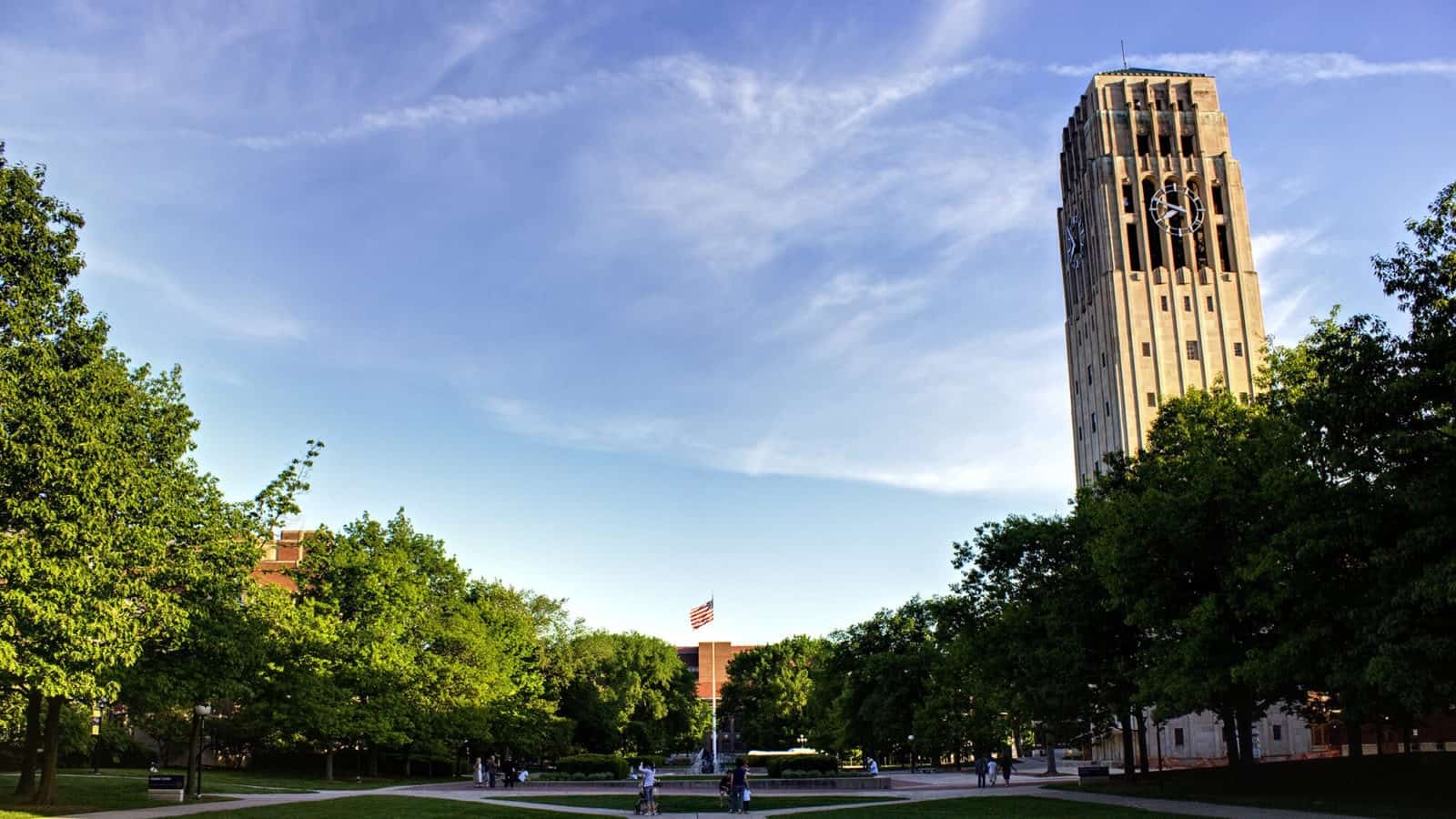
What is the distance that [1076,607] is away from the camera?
125 ft

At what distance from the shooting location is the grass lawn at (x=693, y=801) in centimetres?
3372

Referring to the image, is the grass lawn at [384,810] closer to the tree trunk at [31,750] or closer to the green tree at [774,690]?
the tree trunk at [31,750]

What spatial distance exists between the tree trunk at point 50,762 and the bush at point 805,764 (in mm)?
28620

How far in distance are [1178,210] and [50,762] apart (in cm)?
8228

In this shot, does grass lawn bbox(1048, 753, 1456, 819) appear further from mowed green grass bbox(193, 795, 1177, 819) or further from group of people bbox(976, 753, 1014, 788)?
group of people bbox(976, 753, 1014, 788)

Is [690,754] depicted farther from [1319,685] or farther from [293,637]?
[1319,685]

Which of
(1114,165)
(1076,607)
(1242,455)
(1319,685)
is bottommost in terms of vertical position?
(1319,685)

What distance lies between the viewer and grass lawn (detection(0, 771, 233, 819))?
27269 millimetres

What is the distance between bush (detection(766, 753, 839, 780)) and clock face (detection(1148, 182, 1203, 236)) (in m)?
55.4

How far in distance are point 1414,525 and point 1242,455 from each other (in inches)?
275

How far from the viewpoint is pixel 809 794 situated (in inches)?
1634

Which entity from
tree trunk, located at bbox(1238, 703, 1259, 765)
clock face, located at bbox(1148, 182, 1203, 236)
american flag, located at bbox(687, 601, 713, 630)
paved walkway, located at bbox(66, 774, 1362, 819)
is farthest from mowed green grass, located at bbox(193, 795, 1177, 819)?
clock face, located at bbox(1148, 182, 1203, 236)

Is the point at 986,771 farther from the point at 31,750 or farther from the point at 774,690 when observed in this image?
the point at 774,690

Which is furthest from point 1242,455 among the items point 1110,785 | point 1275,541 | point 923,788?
point 923,788
